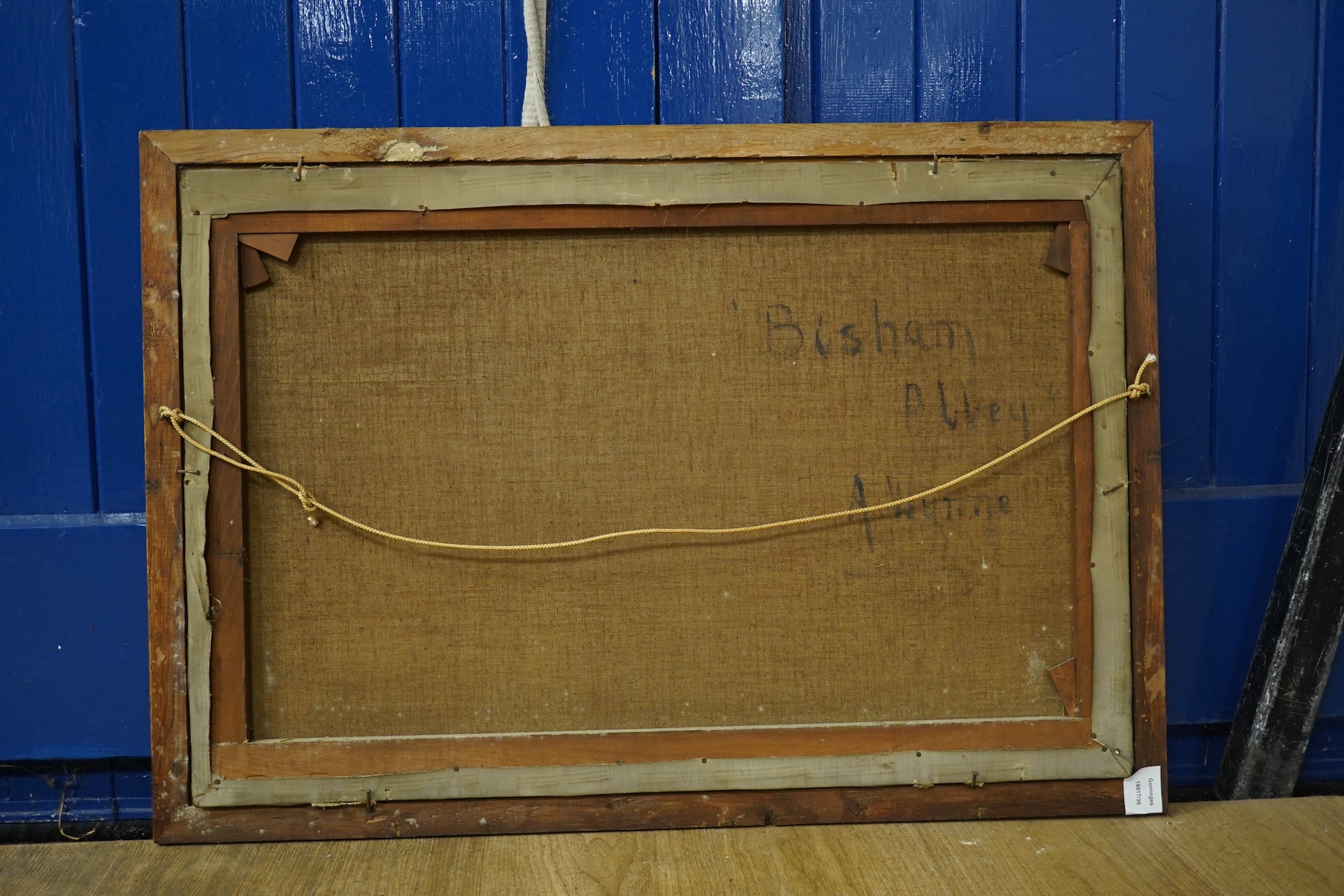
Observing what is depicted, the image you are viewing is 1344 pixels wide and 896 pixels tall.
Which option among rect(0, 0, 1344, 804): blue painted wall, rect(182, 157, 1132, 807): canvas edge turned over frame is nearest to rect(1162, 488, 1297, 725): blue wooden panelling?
rect(0, 0, 1344, 804): blue painted wall

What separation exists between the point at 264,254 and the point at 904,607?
74 centimetres

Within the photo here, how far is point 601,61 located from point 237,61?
1.33ft

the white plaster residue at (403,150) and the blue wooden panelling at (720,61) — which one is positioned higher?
the blue wooden panelling at (720,61)

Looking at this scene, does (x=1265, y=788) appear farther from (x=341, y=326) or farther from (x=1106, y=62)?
(x=341, y=326)

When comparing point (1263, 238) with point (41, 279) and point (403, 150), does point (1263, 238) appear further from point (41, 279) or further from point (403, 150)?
point (41, 279)

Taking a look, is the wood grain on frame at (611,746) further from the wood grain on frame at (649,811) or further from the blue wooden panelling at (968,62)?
the blue wooden panelling at (968,62)

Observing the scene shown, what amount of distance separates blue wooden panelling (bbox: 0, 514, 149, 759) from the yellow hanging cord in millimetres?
239

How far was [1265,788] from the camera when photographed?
0.99 m

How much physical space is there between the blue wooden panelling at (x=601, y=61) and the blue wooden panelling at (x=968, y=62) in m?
0.32

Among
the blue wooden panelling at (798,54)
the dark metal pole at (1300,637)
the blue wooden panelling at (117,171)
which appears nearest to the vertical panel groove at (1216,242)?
the dark metal pole at (1300,637)

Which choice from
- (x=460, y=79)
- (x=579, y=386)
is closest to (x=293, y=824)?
(x=579, y=386)

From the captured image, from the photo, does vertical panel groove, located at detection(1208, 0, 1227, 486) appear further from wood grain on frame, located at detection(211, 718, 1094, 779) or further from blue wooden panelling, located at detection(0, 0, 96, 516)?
blue wooden panelling, located at detection(0, 0, 96, 516)

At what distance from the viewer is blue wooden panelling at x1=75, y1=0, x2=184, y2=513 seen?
3.19 feet

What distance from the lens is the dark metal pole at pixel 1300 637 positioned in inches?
38.2
